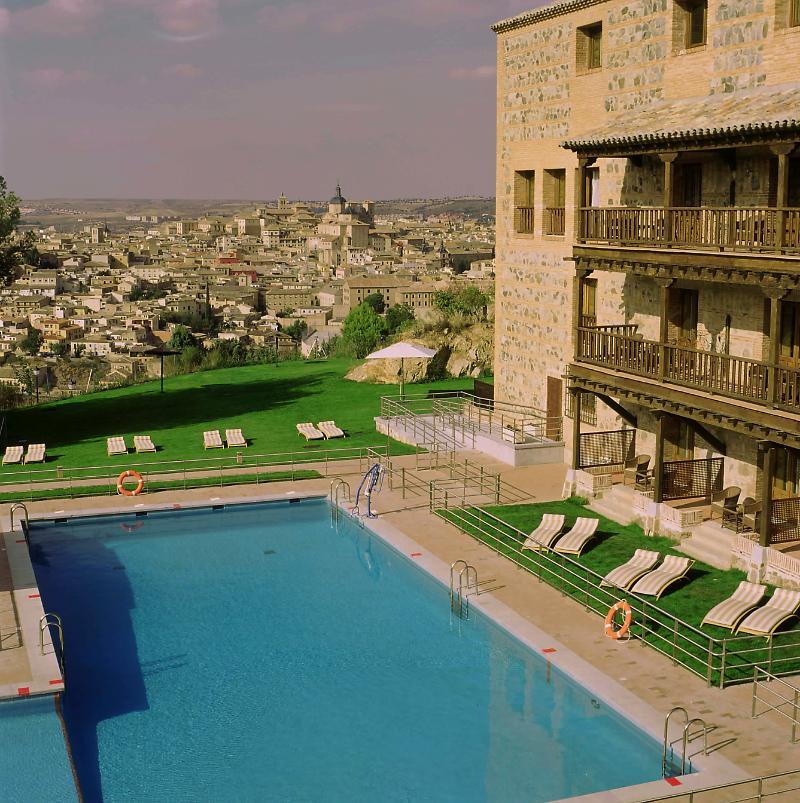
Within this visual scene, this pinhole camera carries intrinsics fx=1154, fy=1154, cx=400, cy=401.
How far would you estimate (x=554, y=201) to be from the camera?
2780 cm

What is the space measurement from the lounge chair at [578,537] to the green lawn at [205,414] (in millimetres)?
8762

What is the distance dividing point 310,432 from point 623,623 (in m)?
15.0

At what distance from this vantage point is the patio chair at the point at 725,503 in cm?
1959

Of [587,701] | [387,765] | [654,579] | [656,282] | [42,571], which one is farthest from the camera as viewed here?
[656,282]

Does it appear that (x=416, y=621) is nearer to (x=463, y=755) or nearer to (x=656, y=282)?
(x=463, y=755)

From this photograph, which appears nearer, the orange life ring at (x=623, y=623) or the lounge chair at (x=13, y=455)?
the orange life ring at (x=623, y=623)

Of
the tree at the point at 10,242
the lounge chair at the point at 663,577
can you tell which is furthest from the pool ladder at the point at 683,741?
the tree at the point at 10,242

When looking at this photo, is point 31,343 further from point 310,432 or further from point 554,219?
point 554,219

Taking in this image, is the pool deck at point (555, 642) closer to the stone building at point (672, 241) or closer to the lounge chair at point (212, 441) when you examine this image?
the stone building at point (672, 241)

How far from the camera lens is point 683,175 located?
861 inches

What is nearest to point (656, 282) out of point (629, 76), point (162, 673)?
point (629, 76)

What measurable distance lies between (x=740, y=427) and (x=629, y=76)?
9043mm

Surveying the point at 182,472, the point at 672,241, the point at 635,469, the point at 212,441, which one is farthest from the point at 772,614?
the point at 212,441

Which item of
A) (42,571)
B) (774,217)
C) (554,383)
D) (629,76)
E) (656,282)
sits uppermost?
(629,76)
